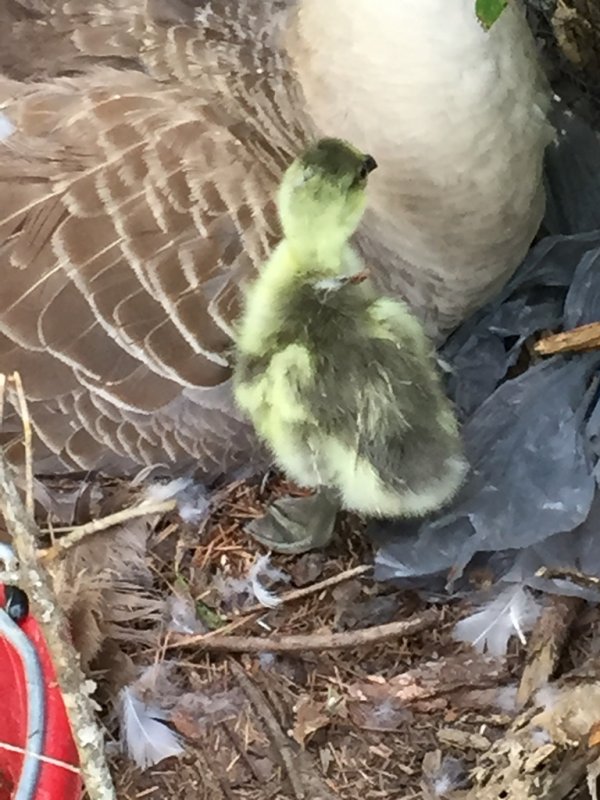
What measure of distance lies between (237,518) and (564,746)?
0.53m

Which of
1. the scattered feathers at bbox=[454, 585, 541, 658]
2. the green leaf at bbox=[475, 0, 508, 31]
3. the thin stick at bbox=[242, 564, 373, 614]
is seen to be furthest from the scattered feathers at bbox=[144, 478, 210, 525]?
the green leaf at bbox=[475, 0, 508, 31]

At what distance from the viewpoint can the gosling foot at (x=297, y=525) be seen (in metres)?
1.43

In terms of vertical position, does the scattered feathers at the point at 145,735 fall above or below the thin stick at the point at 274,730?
below

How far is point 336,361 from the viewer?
44.4 inches

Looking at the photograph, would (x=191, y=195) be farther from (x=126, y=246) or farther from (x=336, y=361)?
A: (x=336, y=361)

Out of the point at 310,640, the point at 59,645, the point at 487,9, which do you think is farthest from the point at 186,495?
the point at 487,9

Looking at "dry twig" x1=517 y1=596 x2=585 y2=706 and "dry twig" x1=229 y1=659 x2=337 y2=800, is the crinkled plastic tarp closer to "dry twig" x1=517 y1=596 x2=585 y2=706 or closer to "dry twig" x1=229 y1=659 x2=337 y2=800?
"dry twig" x1=517 y1=596 x2=585 y2=706

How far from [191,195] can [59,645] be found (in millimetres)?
537

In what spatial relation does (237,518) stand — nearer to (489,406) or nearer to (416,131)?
(489,406)

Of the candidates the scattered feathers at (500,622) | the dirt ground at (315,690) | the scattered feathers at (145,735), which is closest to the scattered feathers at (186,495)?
the dirt ground at (315,690)

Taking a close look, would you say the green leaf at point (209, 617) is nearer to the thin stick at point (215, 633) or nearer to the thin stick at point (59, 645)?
the thin stick at point (215, 633)

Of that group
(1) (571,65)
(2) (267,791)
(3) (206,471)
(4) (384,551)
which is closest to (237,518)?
(3) (206,471)

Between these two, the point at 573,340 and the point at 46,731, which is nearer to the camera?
the point at 46,731

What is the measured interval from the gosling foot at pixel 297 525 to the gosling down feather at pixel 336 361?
195mm
